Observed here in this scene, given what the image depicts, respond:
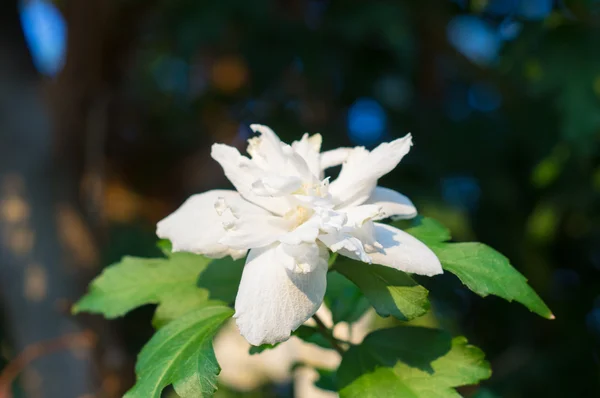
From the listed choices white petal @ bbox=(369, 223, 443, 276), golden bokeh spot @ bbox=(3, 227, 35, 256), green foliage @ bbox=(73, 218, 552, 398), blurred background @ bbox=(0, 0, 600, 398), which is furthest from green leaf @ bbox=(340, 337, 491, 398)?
golden bokeh spot @ bbox=(3, 227, 35, 256)

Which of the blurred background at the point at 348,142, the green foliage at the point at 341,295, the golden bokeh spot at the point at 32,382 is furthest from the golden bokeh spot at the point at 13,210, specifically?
the green foliage at the point at 341,295

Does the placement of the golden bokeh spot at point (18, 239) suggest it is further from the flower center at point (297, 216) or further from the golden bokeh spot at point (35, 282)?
the flower center at point (297, 216)

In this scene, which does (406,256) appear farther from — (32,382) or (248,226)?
(32,382)

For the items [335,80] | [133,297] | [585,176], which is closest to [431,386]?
[133,297]

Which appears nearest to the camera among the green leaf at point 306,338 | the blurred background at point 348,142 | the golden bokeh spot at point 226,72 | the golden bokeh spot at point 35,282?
the green leaf at point 306,338

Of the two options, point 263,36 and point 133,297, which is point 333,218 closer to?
point 133,297

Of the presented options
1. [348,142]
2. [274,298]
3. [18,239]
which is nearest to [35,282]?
[18,239]
